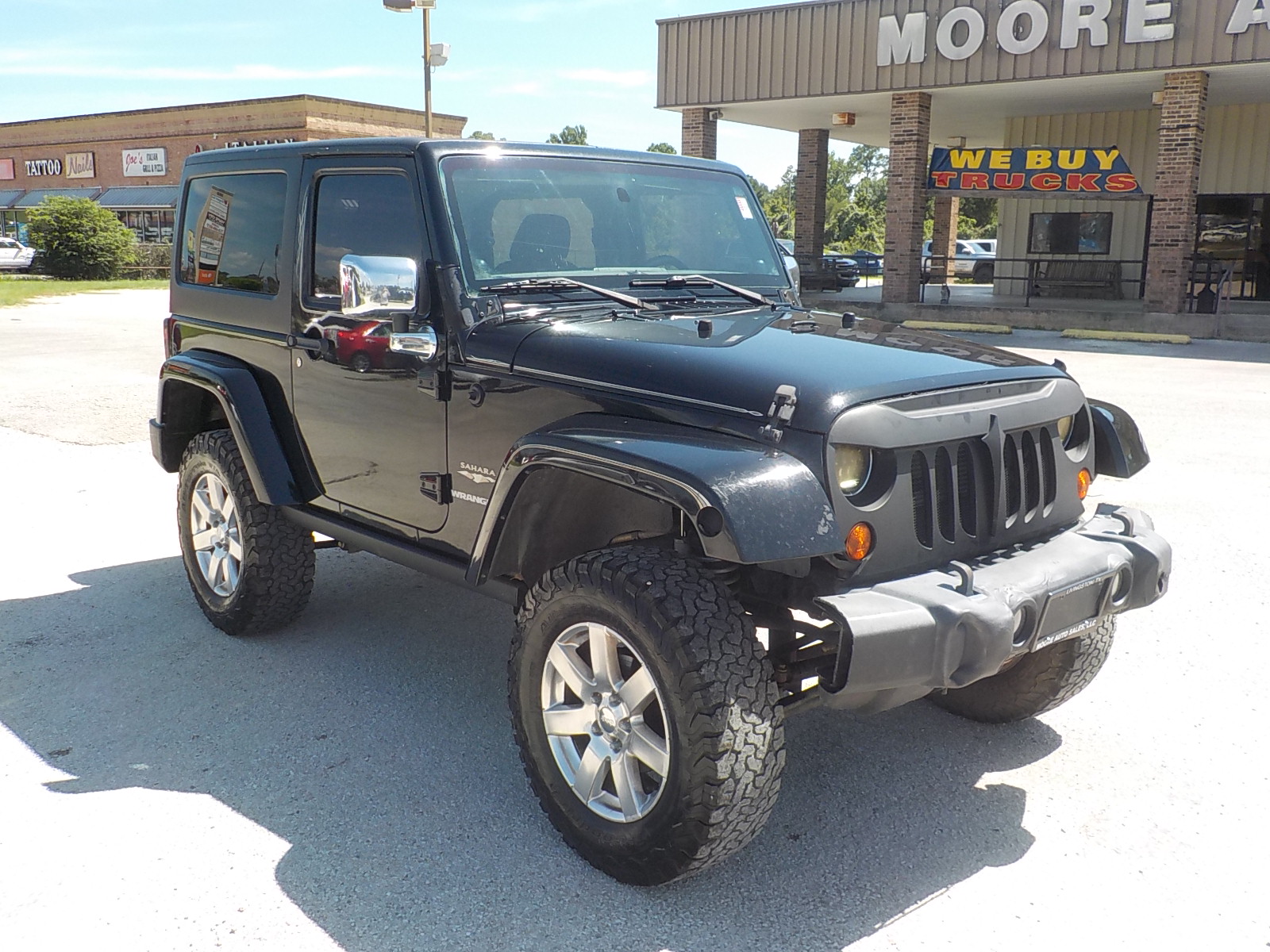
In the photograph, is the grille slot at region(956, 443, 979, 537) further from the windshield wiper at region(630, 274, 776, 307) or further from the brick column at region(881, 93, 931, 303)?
the brick column at region(881, 93, 931, 303)

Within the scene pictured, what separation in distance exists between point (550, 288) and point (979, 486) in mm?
1573

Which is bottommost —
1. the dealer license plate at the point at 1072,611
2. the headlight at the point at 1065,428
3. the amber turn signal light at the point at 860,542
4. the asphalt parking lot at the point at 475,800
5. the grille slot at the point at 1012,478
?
the asphalt parking lot at the point at 475,800

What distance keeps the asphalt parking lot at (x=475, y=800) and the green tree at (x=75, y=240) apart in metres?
35.0

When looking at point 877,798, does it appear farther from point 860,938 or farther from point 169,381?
point 169,381

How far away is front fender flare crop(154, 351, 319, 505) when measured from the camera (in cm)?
459

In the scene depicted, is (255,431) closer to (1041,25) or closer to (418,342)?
(418,342)

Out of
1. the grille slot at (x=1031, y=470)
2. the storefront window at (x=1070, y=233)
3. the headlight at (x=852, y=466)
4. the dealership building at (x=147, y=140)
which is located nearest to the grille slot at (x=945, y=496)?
the headlight at (x=852, y=466)

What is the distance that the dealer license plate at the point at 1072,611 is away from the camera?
3088 mm

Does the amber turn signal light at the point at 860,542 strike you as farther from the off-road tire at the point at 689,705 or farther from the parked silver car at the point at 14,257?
the parked silver car at the point at 14,257

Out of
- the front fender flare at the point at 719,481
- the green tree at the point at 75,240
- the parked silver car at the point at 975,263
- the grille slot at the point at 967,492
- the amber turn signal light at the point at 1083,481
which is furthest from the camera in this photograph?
the parked silver car at the point at 975,263

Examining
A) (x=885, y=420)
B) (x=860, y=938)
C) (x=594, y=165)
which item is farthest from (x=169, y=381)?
(x=860, y=938)

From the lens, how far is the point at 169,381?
5238 mm

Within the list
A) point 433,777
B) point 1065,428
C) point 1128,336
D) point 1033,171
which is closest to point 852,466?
point 1065,428

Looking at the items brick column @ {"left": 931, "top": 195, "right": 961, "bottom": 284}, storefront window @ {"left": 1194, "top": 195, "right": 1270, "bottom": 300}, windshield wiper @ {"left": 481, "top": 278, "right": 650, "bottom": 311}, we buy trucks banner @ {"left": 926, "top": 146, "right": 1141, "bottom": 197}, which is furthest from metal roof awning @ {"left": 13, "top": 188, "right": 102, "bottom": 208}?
windshield wiper @ {"left": 481, "top": 278, "right": 650, "bottom": 311}
